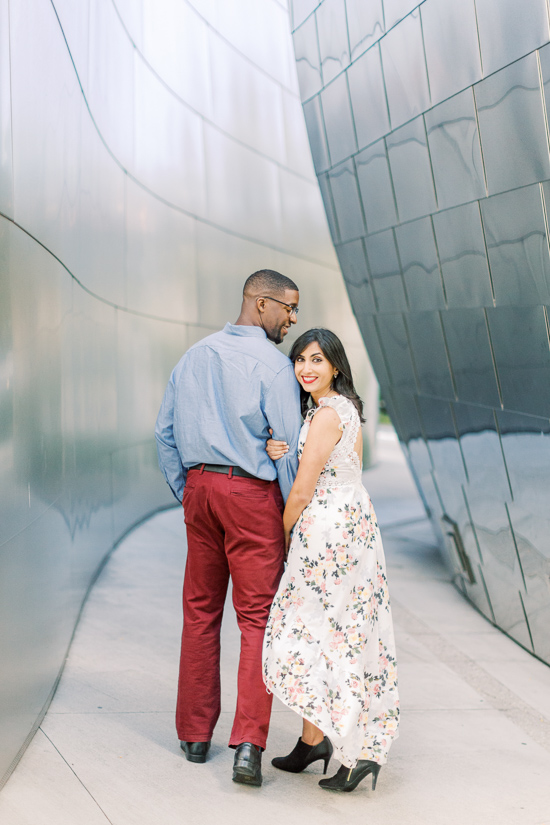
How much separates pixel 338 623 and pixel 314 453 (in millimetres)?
634

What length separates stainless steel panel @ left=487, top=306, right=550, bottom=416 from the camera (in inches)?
171

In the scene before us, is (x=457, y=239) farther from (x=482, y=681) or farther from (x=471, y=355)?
(x=482, y=681)

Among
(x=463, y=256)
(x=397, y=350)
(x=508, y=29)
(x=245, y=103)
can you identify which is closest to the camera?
(x=508, y=29)

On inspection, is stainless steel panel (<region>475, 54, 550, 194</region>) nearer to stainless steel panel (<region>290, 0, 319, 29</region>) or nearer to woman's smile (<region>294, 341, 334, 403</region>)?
woman's smile (<region>294, 341, 334, 403</region>)

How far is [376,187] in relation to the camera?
229 inches

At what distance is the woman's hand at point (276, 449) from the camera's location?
9.73 feet

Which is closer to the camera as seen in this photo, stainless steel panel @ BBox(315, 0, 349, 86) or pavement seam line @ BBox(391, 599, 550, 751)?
pavement seam line @ BBox(391, 599, 550, 751)

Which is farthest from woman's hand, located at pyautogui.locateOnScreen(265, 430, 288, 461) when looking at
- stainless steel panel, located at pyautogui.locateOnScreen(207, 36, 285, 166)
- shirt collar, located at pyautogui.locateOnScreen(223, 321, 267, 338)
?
stainless steel panel, located at pyautogui.locateOnScreen(207, 36, 285, 166)

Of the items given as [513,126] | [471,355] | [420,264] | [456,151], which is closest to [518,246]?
[513,126]

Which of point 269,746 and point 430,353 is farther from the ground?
point 430,353

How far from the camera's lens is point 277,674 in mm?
2883

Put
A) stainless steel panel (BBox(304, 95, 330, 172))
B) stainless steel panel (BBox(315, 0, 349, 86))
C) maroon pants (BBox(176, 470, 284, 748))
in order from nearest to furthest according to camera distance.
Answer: maroon pants (BBox(176, 470, 284, 748)) < stainless steel panel (BBox(315, 0, 349, 86)) < stainless steel panel (BBox(304, 95, 330, 172))

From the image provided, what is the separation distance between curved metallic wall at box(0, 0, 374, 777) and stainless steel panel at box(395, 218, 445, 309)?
2.22 meters

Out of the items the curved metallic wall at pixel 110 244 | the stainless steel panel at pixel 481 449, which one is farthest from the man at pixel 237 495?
the stainless steel panel at pixel 481 449
